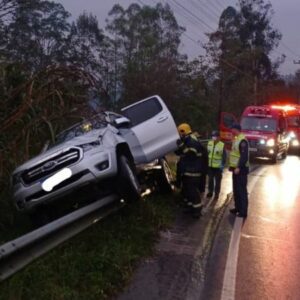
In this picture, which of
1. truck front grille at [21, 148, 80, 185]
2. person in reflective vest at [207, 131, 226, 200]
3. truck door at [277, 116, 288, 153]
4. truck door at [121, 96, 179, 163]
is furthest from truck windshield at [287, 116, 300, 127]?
truck front grille at [21, 148, 80, 185]

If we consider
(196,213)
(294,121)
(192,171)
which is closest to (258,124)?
(294,121)

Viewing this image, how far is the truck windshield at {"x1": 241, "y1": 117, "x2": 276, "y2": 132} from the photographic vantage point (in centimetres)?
2378

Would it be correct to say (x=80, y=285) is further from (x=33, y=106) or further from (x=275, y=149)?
(x=275, y=149)

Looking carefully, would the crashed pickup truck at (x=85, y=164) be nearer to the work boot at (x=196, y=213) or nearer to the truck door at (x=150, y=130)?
the truck door at (x=150, y=130)

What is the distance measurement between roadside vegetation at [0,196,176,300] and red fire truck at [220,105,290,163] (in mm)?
14607

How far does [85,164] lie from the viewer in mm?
7637

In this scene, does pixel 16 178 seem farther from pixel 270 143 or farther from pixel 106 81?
pixel 270 143

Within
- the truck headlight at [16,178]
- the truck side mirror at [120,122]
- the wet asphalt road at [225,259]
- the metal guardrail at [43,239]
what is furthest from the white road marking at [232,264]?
the truck headlight at [16,178]

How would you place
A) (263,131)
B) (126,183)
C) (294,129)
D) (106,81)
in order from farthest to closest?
(294,129), (263,131), (106,81), (126,183)

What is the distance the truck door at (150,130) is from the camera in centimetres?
998

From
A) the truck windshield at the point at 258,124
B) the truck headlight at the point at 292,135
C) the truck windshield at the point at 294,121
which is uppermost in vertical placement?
the truck windshield at the point at 258,124

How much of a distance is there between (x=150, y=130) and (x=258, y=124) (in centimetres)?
1476

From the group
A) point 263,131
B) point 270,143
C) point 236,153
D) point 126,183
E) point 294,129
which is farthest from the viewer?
point 294,129

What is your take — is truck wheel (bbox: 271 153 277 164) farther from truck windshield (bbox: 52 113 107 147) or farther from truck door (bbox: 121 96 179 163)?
truck windshield (bbox: 52 113 107 147)
